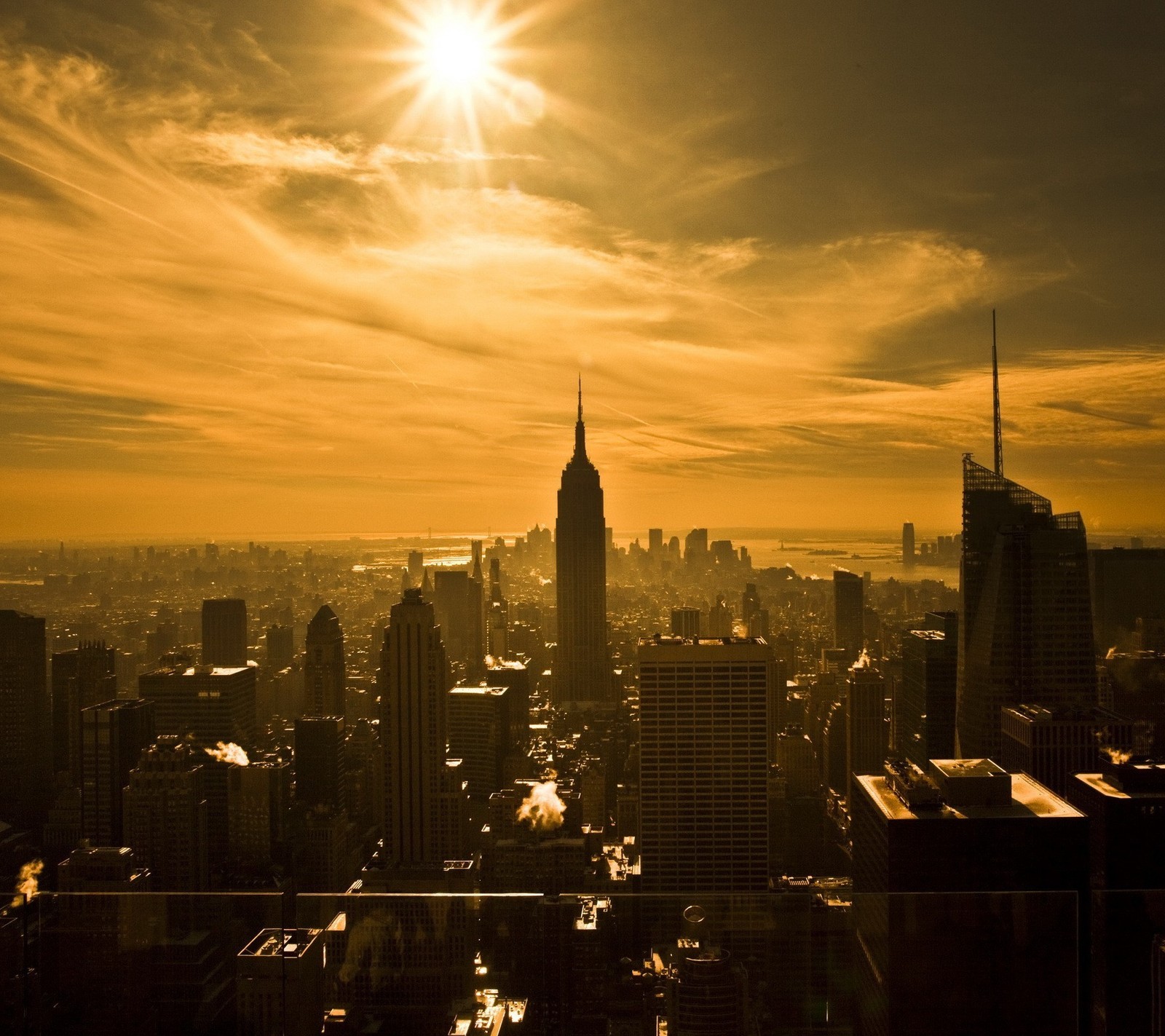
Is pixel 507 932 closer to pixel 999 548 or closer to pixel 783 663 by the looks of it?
pixel 999 548

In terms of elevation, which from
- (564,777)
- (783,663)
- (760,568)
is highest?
(760,568)

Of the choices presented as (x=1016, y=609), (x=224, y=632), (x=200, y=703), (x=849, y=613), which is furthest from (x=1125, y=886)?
(x=224, y=632)

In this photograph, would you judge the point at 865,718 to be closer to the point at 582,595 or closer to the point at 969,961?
the point at 582,595

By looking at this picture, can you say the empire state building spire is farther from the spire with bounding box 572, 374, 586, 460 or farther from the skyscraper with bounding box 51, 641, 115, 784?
the skyscraper with bounding box 51, 641, 115, 784

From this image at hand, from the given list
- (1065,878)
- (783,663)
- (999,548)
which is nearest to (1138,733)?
(999,548)

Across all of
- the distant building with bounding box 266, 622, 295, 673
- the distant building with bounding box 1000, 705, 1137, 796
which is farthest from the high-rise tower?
the distant building with bounding box 266, 622, 295, 673

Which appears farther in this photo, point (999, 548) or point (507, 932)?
point (999, 548)
